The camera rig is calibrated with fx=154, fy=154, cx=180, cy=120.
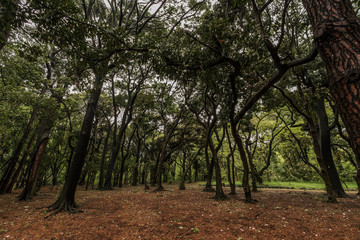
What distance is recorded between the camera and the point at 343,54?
1671mm

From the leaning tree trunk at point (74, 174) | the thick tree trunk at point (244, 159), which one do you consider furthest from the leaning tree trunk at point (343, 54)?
the leaning tree trunk at point (74, 174)

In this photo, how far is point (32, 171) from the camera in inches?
355

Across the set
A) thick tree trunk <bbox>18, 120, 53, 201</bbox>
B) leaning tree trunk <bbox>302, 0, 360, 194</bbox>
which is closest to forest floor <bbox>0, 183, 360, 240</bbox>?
thick tree trunk <bbox>18, 120, 53, 201</bbox>

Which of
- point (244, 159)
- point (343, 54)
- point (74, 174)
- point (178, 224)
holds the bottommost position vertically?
point (178, 224)

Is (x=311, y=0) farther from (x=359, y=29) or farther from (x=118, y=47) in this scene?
(x=118, y=47)

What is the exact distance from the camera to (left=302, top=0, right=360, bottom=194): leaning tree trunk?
5.23 ft

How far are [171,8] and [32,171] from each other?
43.3 ft

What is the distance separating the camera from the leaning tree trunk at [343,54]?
159 centimetres

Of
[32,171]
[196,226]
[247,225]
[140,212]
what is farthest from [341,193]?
[32,171]

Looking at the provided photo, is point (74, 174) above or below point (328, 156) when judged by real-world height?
below

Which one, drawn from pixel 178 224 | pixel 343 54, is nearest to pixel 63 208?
pixel 178 224

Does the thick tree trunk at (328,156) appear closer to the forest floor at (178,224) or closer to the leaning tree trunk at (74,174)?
the forest floor at (178,224)

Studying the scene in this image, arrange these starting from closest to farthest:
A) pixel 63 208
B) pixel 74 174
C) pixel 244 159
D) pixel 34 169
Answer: pixel 63 208, pixel 74 174, pixel 244 159, pixel 34 169

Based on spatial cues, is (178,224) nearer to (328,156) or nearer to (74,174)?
(74,174)
